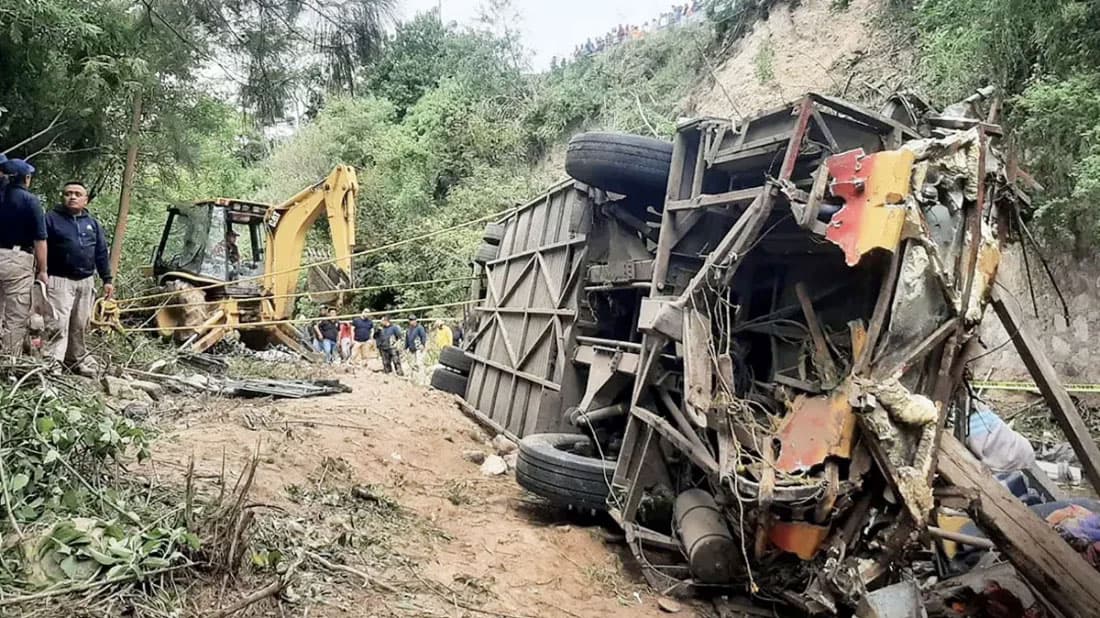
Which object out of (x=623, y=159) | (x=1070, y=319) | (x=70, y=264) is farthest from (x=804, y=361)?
(x=1070, y=319)

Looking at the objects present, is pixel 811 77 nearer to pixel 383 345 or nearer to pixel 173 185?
pixel 383 345

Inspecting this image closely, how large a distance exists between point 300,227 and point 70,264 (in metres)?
6.63

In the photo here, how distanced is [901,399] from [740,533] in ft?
3.83

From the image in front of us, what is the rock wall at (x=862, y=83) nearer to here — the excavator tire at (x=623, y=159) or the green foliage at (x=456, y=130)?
the green foliage at (x=456, y=130)

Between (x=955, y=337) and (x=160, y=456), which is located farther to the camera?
(x=160, y=456)

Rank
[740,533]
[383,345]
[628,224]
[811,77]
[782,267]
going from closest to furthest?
[740,533]
[782,267]
[628,224]
[383,345]
[811,77]

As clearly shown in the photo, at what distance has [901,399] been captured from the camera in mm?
3576

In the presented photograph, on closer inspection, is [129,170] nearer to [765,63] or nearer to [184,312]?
[184,312]

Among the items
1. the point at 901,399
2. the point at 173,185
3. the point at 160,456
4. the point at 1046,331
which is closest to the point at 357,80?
the point at 160,456

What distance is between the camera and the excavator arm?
12.1m

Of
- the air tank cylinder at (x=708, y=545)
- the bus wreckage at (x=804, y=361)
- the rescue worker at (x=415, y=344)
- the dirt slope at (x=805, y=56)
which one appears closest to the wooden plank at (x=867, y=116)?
the bus wreckage at (x=804, y=361)

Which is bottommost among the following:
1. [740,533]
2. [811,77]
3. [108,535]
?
[740,533]

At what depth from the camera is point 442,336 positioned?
16328 millimetres

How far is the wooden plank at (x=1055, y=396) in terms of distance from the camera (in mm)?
3904
